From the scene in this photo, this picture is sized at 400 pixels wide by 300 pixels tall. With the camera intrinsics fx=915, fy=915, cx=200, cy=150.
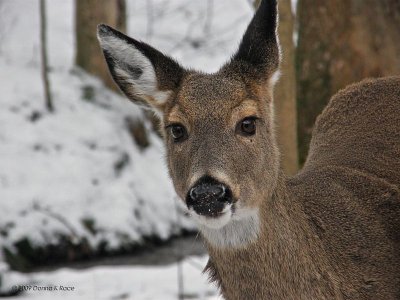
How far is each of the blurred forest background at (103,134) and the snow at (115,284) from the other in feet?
0.09

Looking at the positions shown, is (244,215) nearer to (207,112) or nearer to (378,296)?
(207,112)

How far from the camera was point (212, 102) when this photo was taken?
498 centimetres

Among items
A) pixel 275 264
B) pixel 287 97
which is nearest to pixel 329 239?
pixel 275 264

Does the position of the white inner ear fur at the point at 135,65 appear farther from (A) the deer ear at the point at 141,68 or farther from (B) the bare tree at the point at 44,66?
(B) the bare tree at the point at 44,66

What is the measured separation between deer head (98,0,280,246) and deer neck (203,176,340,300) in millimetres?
75

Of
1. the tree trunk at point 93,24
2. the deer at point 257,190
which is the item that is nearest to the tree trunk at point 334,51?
the deer at point 257,190

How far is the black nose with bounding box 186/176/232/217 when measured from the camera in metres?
4.43

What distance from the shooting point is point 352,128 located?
6.23 meters

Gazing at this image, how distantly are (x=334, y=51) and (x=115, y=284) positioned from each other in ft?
11.1

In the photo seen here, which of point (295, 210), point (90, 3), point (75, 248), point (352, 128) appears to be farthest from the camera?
point (90, 3)

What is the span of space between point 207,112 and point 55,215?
6536mm

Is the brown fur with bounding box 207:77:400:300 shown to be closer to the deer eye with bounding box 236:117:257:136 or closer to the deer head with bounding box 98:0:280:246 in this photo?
the deer head with bounding box 98:0:280:246

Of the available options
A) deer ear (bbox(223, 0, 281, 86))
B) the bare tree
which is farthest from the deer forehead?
the bare tree

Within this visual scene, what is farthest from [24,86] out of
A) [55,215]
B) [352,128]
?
[352,128]
